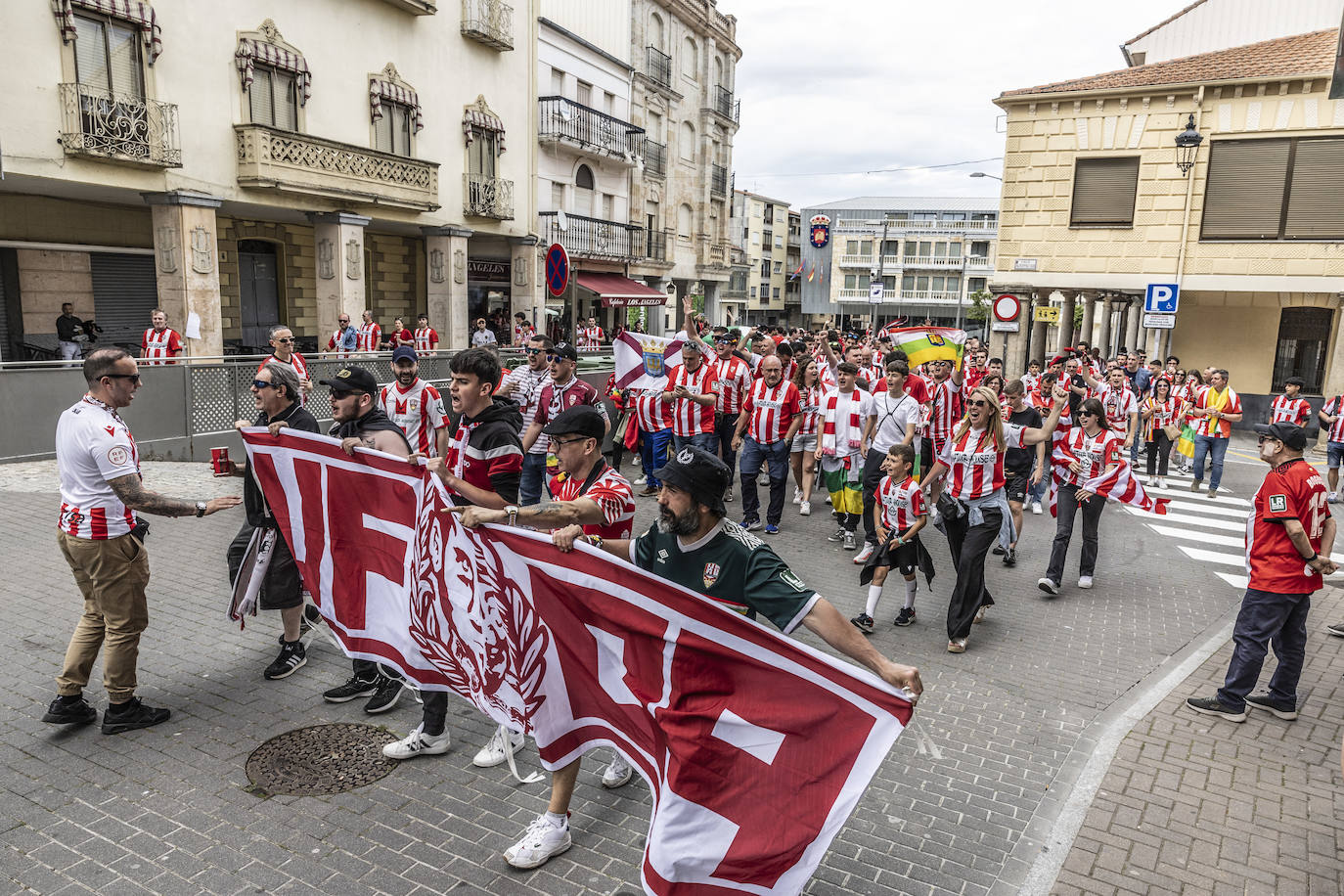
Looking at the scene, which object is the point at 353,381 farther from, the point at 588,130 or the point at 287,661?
the point at 588,130

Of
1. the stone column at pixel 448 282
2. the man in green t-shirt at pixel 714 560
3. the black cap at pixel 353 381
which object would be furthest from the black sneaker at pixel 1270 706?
the stone column at pixel 448 282

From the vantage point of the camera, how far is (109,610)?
513 cm

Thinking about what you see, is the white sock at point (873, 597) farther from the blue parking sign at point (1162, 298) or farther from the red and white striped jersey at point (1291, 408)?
the blue parking sign at point (1162, 298)

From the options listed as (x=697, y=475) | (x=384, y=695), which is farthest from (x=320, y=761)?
(x=697, y=475)

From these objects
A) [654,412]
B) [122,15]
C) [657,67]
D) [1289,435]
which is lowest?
[654,412]

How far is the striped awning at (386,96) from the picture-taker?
22188 millimetres

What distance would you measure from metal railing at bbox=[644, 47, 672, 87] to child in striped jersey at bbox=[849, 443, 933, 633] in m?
32.4

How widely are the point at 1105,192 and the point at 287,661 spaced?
23.3 m

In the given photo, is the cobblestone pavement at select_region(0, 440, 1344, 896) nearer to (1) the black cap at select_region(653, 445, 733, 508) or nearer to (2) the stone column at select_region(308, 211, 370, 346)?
(1) the black cap at select_region(653, 445, 733, 508)

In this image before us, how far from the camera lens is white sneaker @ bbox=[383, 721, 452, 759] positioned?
500 cm

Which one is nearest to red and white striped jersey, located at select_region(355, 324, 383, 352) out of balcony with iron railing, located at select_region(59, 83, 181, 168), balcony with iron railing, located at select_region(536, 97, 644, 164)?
balcony with iron railing, located at select_region(59, 83, 181, 168)

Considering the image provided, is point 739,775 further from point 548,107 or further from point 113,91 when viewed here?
point 548,107

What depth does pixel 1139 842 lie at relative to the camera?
445 cm

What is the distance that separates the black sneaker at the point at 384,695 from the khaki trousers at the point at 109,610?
4.47ft
